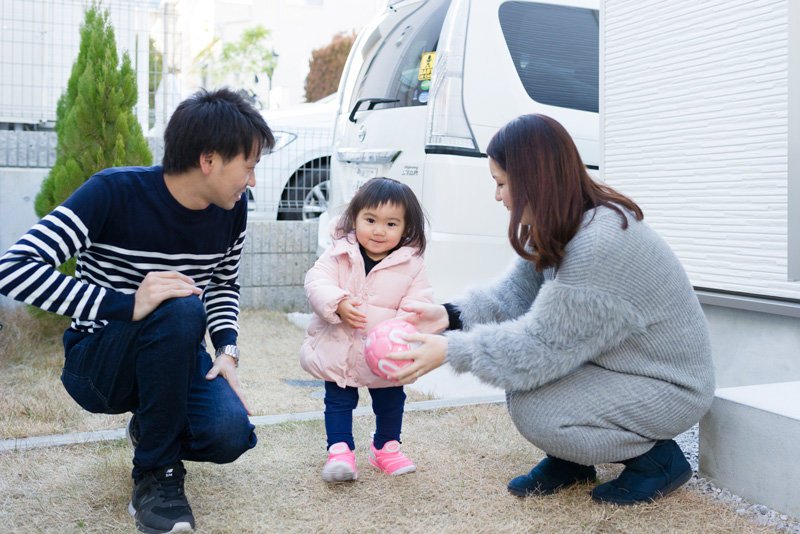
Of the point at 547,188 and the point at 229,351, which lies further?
the point at 229,351

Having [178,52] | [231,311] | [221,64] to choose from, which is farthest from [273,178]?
[221,64]

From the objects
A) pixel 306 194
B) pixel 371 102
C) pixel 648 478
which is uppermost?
pixel 371 102

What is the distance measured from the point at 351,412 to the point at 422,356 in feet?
1.83

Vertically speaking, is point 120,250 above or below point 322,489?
above

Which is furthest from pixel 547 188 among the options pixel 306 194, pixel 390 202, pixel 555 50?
pixel 306 194

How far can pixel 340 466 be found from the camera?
2.71m

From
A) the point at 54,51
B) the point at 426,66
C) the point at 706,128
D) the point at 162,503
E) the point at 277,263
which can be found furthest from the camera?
the point at 54,51

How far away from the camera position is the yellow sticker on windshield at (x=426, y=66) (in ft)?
14.7

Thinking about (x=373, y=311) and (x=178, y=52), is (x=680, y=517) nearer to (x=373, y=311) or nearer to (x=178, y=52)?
(x=373, y=311)

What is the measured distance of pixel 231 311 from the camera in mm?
2742

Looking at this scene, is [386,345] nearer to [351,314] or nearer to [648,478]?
[351,314]

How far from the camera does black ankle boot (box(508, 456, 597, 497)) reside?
2637 mm

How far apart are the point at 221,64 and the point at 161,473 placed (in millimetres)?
32885

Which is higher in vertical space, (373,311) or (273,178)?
(273,178)
